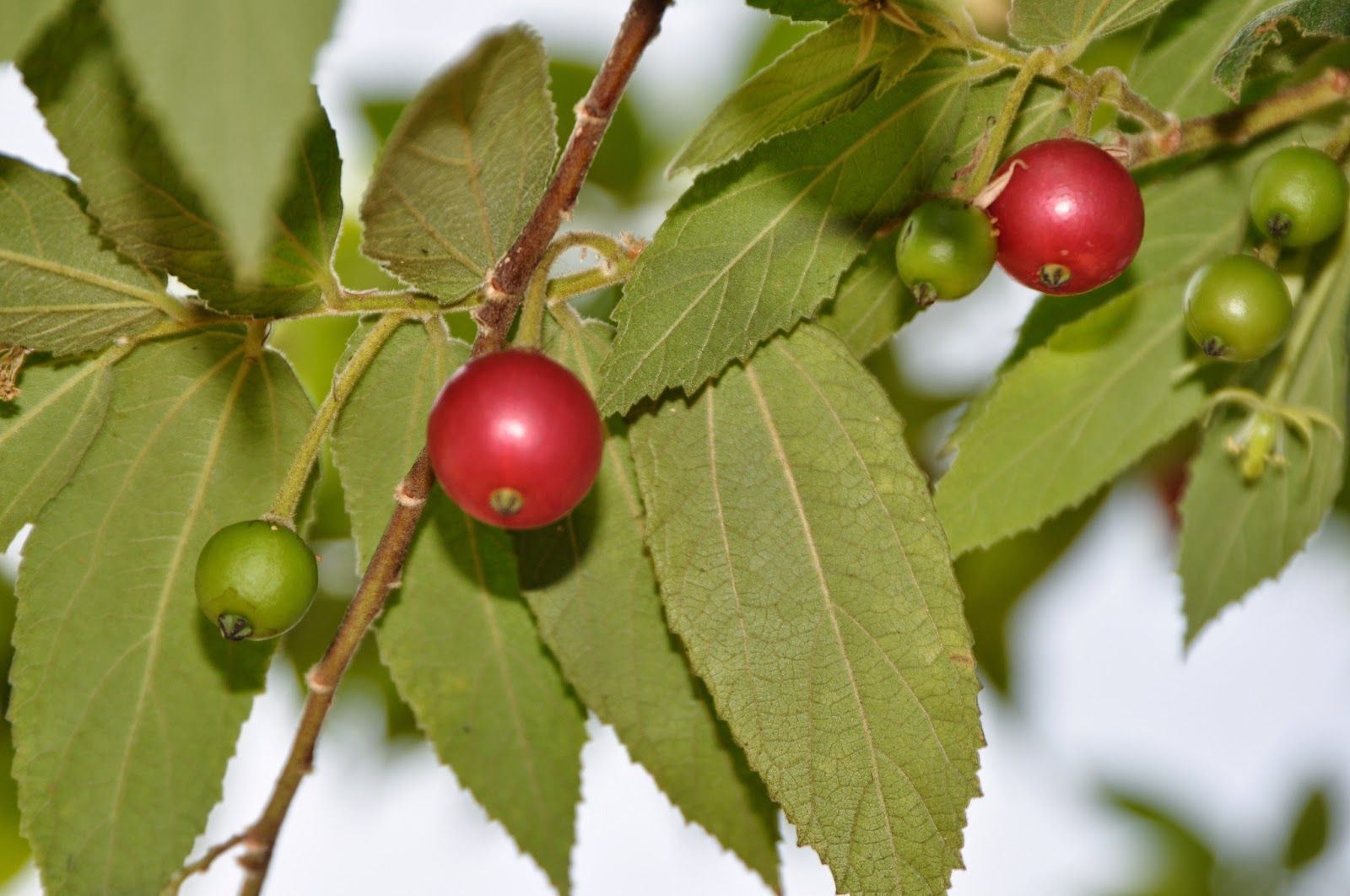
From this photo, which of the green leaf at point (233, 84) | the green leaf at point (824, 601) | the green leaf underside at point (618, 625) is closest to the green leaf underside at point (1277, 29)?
the green leaf at point (824, 601)

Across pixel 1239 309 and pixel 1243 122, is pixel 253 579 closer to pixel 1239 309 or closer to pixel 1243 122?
pixel 1239 309

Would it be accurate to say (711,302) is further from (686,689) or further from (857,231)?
(686,689)

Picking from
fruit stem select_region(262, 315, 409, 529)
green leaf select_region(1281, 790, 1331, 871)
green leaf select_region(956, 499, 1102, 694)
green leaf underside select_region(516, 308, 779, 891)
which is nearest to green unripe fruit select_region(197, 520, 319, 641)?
fruit stem select_region(262, 315, 409, 529)

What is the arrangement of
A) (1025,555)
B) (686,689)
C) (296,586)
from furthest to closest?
(1025,555)
(686,689)
(296,586)

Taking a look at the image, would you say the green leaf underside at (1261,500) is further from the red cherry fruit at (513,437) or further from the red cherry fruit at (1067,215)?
the red cherry fruit at (513,437)

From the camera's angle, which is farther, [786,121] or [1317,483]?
[1317,483]

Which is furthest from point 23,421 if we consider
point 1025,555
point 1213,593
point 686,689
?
point 1025,555

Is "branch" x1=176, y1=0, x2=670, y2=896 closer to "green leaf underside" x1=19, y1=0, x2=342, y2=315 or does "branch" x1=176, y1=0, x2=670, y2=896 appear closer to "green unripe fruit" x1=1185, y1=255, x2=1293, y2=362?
"green leaf underside" x1=19, y1=0, x2=342, y2=315
